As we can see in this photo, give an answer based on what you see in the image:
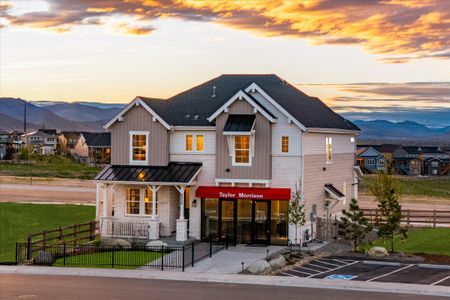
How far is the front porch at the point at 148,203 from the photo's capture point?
130 feet

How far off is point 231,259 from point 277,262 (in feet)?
11.1

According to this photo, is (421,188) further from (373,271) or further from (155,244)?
(373,271)

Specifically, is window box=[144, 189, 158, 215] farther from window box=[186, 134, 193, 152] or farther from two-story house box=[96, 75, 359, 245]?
window box=[186, 134, 193, 152]

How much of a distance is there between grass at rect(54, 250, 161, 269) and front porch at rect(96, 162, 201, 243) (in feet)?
15.5

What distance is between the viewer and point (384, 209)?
37.4 metres

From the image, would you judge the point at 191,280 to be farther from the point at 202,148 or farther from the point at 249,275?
the point at 202,148

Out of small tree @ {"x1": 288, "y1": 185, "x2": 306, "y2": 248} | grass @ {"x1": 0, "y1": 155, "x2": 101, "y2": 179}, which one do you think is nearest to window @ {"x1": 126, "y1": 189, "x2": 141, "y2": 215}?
small tree @ {"x1": 288, "y1": 185, "x2": 306, "y2": 248}

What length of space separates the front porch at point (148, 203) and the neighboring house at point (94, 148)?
4976 inches

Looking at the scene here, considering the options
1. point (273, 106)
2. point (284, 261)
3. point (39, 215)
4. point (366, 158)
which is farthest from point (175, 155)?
point (366, 158)

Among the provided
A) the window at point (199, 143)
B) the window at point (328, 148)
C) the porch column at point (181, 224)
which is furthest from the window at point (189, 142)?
the window at point (328, 148)

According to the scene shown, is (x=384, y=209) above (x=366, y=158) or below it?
below

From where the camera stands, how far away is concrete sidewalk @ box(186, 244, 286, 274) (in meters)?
30.8

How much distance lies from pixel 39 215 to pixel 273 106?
2437cm

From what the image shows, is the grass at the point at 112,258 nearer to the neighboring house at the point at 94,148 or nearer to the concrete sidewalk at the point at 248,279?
the concrete sidewalk at the point at 248,279
